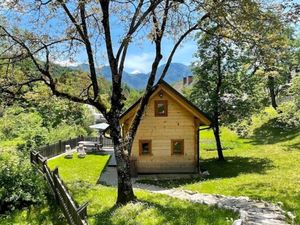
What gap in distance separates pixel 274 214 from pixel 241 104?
1813cm

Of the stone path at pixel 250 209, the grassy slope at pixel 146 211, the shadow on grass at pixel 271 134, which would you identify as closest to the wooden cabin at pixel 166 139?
the grassy slope at pixel 146 211

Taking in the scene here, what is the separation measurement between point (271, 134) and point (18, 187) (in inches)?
1569

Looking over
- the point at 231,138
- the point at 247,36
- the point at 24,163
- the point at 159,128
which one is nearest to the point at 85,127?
the point at 231,138

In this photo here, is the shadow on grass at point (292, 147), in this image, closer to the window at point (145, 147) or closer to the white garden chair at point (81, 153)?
the window at point (145, 147)

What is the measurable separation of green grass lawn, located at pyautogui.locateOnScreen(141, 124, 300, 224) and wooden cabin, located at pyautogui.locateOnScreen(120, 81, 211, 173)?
236 cm

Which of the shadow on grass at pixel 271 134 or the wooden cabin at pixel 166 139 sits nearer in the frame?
the wooden cabin at pixel 166 139

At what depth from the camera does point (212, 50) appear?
3042 centimetres

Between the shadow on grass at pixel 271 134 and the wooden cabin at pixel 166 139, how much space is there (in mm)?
19717

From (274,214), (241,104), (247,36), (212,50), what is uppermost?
(212,50)

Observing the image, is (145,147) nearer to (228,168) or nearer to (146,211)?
(228,168)

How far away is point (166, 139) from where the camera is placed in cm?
2825

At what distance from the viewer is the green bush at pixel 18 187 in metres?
15.5

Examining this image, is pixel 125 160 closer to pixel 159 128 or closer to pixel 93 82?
pixel 93 82

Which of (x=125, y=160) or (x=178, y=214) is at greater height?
(x=125, y=160)
